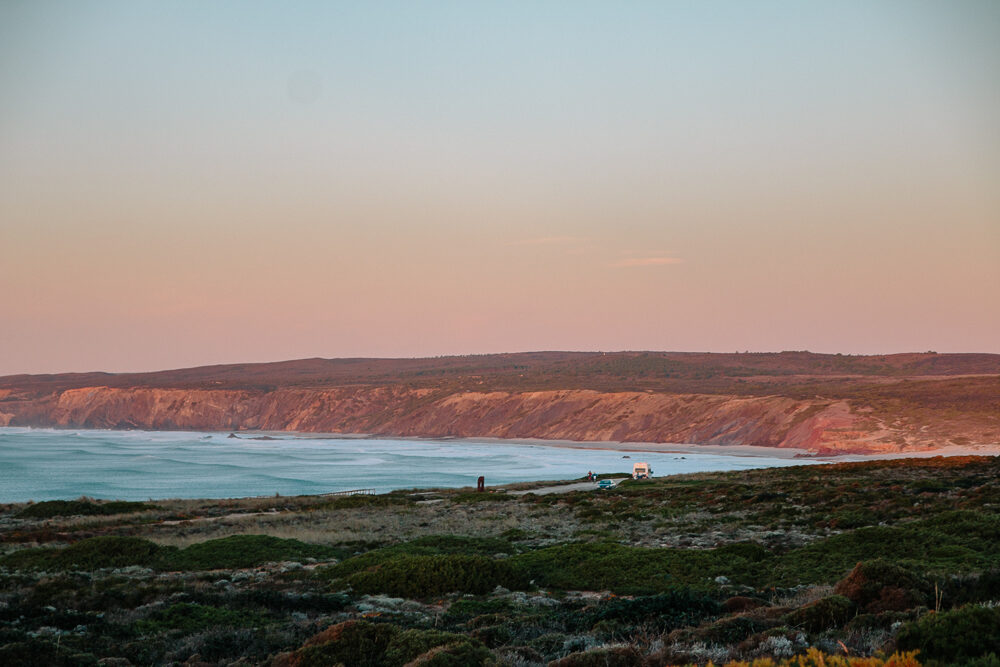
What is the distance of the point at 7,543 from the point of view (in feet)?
83.8

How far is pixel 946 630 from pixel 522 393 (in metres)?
153

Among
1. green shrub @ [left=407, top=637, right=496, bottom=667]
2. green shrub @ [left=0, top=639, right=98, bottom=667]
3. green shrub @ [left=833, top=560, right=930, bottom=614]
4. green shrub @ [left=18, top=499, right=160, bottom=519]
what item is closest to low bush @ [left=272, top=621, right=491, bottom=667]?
green shrub @ [left=407, top=637, right=496, bottom=667]

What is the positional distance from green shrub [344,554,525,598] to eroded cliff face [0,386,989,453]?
8707 cm

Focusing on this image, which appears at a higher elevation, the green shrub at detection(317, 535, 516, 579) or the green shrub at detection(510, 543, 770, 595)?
the green shrub at detection(510, 543, 770, 595)

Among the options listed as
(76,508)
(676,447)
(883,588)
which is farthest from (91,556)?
(676,447)

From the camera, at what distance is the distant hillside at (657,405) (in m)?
101

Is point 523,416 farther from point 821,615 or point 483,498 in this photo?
point 821,615

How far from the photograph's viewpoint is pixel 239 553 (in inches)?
816

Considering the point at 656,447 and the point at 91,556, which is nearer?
the point at 91,556

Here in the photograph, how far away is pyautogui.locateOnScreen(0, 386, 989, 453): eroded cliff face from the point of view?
4130 inches

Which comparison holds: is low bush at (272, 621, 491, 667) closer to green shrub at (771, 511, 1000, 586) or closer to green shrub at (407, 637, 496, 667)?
Result: green shrub at (407, 637, 496, 667)

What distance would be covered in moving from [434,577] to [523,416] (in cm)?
13526

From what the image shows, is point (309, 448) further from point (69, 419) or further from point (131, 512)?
A: point (69, 419)

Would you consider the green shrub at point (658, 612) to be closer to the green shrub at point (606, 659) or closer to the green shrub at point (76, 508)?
the green shrub at point (606, 659)
